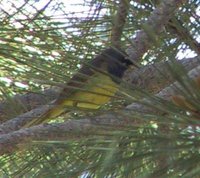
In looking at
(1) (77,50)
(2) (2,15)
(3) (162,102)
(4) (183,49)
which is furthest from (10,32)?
(3) (162,102)

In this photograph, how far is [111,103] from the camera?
4.48 ft

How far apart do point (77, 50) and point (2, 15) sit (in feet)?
1.35

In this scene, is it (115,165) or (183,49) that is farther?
(183,49)

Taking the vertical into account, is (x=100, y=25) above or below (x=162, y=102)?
above

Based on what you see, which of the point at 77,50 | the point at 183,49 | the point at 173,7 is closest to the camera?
the point at 173,7

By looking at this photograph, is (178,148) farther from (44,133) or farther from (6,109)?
(6,109)

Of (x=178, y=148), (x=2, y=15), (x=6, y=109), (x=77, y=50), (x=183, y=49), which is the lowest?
(x=178, y=148)

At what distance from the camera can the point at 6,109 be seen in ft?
5.51

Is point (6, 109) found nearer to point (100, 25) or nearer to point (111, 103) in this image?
A: point (111, 103)

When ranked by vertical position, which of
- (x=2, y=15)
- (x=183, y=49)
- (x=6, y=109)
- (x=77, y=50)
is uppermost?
(x=2, y=15)

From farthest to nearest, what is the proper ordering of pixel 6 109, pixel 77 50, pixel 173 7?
pixel 6 109
pixel 77 50
pixel 173 7

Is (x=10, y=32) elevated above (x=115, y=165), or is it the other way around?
(x=10, y=32)

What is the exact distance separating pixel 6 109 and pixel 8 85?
13 cm

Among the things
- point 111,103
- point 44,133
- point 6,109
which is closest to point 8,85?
point 6,109
